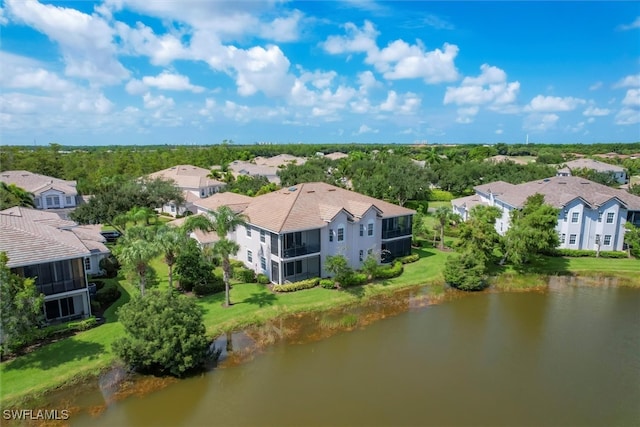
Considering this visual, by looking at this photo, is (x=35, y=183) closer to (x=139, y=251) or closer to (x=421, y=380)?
(x=139, y=251)

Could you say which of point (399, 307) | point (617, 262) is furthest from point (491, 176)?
point (399, 307)

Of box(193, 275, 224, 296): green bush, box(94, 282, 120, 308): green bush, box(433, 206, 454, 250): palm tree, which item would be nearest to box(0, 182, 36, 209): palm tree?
box(94, 282, 120, 308): green bush

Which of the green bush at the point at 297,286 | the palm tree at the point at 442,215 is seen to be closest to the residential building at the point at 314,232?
the green bush at the point at 297,286

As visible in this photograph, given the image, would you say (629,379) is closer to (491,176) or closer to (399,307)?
(399,307)

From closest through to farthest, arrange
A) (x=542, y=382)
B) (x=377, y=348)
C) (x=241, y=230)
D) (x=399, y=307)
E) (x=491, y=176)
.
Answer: (x=542, y=382)
(x=377, y=348)
(x=399, y=307)
(x=241, y=230)
(x=491, y=176)

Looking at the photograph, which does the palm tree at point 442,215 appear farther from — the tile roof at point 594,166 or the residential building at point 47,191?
the tile roof at point 594,166

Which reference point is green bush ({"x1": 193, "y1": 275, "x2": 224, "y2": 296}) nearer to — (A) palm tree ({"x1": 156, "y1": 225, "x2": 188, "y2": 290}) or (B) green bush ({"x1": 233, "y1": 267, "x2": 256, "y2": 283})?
(B) green bush ({"x1": 233, "y1": 267, "x2": 256, "y2": 283})

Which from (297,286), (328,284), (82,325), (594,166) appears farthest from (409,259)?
(594,166)
